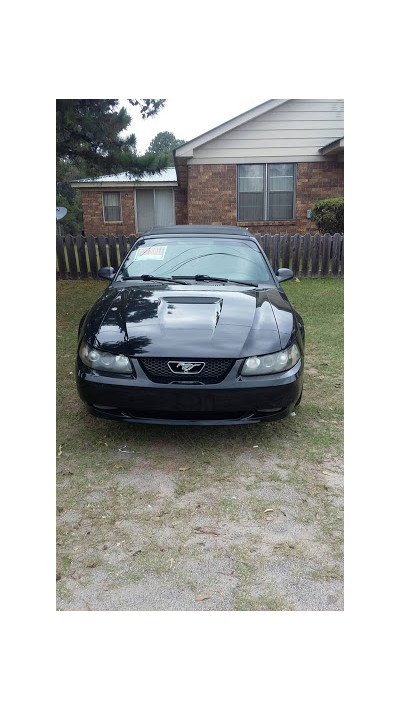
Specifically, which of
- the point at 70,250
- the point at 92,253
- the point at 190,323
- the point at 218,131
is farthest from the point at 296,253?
the point at 190,323

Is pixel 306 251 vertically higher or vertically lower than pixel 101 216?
lower

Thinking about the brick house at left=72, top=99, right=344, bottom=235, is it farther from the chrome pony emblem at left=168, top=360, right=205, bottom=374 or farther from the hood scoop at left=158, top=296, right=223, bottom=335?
the chrome pony emblem at left=168, top=360, right=205, bottom=374

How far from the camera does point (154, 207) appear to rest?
1645 centimetres

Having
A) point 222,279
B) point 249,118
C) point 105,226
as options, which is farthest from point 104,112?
point 105,226

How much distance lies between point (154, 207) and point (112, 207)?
1452 millimetres

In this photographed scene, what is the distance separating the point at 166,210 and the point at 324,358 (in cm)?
1272

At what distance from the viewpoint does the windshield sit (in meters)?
4.00

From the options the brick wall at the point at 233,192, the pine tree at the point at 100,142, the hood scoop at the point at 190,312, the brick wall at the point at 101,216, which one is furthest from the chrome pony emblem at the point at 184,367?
the brick wall at the point at 101,216

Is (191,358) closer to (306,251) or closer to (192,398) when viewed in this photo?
(192,398)

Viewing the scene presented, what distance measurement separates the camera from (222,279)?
387cm

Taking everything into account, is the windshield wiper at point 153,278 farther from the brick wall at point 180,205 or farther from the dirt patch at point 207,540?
the brick wall at point 180,205

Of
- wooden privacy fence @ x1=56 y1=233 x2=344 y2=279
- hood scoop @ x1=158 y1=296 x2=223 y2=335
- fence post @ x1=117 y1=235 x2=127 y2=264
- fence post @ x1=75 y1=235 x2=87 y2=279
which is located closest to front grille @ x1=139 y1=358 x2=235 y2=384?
hood scoop @ x1=158 y1=296 x2=223 y2=335

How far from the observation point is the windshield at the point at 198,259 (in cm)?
400

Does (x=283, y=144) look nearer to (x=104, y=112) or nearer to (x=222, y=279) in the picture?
(x=104, y=112)
